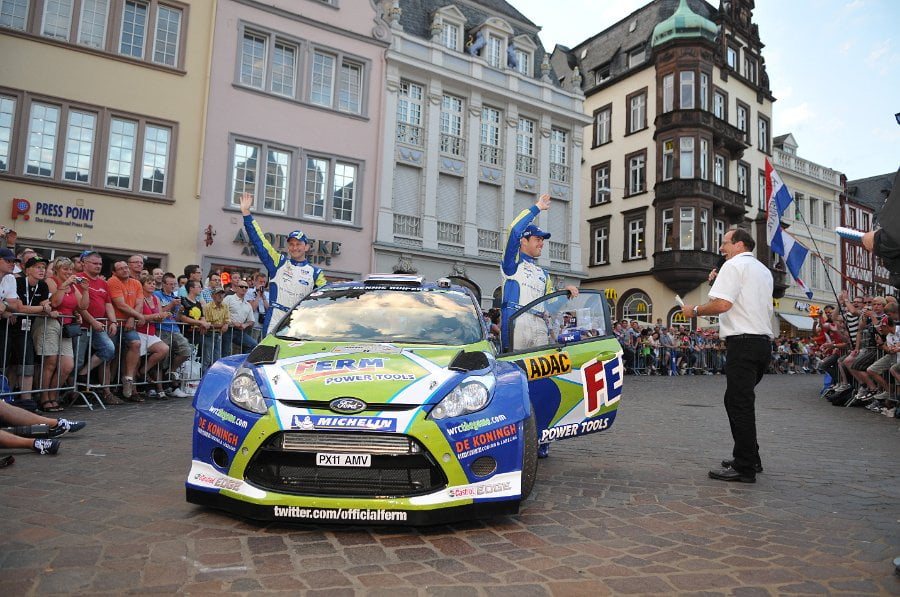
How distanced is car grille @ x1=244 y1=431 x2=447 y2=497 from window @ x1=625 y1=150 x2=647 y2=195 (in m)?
33.9

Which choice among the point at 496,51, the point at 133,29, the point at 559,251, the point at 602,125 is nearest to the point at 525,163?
the point at 559,251

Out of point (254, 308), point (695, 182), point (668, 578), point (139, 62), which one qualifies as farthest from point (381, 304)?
point (695, 182)

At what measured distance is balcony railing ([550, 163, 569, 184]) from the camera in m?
28.8

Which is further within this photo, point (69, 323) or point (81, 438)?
point (69, 323)

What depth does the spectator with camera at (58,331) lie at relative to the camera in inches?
328

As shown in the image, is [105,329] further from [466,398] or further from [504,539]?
[504,539]

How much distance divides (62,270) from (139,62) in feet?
40.5

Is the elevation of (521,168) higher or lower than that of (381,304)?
higher

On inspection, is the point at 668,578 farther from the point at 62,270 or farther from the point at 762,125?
the point at 762,125

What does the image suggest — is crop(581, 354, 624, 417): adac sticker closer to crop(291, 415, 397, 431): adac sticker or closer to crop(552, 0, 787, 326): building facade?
crop(291, 415, 397, 431): adac sticker

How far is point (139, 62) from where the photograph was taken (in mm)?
18516

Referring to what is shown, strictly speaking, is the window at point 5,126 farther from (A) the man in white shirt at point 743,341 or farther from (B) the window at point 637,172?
(B) the window at point 637,172

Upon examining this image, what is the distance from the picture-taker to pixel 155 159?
1894cm

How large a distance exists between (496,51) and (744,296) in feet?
79.7
